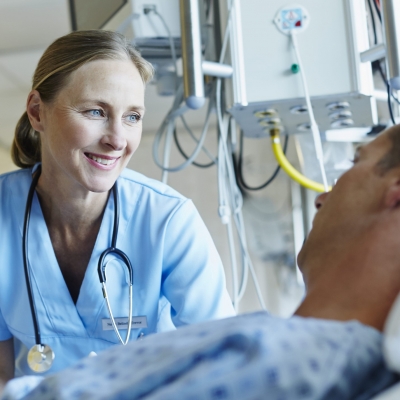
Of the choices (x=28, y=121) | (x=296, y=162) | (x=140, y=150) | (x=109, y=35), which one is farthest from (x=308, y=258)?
(x=140, y=150)

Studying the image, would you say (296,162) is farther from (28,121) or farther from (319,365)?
(319,365)

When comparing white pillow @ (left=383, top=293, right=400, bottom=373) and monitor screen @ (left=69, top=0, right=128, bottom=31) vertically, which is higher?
monitor screen @ (left=69, top=0, right=128, bottom=31)

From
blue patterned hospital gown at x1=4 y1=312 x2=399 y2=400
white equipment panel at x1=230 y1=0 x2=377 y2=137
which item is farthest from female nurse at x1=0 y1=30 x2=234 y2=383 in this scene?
blue patterned hospital gown at x1=4 y1=312 x2=399 y2=400

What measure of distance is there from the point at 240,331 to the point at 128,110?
82 centimetres

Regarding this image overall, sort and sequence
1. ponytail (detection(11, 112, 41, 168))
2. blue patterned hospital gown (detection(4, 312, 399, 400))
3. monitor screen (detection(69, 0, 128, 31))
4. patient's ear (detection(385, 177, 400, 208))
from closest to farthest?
blue patterned hospital gown (detection(4, 312, 399, 400)) → patient's ear (detection(385, 177, 400, 208)) → ponytail (detection(11, 112, 41, 168)) → monitor screen (detection(69, 0, 128, 31))

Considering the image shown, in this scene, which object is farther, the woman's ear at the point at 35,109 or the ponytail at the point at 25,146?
the ponytail at the point at 25,146

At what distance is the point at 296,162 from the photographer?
111 inches

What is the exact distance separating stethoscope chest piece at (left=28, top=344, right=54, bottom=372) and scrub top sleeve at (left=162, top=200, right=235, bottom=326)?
29 cm

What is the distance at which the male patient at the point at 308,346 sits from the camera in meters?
0.55

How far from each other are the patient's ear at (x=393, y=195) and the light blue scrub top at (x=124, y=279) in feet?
2.07

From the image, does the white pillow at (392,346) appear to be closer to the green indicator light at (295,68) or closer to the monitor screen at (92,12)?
the green indicator light at (295,68)

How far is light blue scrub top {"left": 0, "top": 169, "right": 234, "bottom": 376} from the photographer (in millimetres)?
1328

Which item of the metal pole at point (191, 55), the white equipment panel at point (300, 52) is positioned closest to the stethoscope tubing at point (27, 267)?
the metal pole at point (191, 55)

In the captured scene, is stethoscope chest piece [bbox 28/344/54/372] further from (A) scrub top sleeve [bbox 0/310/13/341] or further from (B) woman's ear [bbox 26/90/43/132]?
(B) woman's ear [bbox 26/90/43/132]
